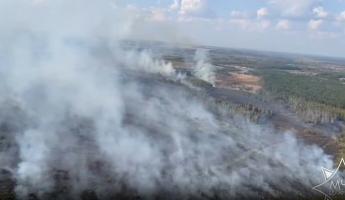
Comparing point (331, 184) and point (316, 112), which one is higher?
point (331, 184)

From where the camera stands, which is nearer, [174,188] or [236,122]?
[174,188]

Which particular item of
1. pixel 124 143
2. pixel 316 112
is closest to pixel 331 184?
pixel 124 143

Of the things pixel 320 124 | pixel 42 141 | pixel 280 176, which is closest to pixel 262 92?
pixel 320 124

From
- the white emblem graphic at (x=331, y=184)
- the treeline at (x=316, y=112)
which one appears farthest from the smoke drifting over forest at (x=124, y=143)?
the treeline at (x=316, y=112)

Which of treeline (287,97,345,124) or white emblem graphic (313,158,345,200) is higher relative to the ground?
white emblem graphic (313,158,345,200)

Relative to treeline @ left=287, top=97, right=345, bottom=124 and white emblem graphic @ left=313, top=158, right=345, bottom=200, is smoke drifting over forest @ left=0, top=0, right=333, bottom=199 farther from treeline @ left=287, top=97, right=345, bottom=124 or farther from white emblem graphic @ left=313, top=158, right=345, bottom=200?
treeline @ left=287, top=97, right=345, bottom=124

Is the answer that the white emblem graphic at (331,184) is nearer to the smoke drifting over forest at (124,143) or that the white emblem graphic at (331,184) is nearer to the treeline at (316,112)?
the smoke drifting over forest at (124,143)

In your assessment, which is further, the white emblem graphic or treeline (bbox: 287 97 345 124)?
treeline (bbox: 287 97 345 124)

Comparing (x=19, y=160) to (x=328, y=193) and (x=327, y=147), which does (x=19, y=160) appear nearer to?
(x=328, y=193)

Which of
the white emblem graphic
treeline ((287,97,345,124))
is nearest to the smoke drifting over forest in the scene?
the white emblem graphic

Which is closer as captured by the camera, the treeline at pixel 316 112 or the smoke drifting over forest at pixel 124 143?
the smoke drifting over forest at pixel 124 143

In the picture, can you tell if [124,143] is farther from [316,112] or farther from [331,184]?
[316,112]
